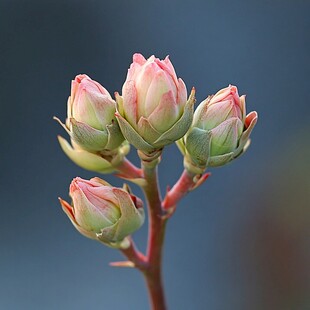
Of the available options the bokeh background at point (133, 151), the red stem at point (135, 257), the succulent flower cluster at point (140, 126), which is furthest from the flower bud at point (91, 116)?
the bokeh background at point (133, 151)

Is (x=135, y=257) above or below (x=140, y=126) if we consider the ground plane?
below

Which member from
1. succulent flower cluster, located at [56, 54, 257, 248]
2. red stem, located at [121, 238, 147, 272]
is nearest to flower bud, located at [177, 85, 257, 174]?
succulent flower cluster, located at [56, 54, 257, 248]

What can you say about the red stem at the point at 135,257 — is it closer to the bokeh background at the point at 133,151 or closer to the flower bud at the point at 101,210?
the flower bud at the point at 101,210

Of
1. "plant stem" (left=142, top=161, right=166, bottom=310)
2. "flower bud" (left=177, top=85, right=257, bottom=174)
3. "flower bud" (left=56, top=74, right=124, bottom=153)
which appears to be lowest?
"plant stem" (left=142, top=161, right=166, bottom=310)

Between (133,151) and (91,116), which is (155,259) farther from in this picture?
(133,151)

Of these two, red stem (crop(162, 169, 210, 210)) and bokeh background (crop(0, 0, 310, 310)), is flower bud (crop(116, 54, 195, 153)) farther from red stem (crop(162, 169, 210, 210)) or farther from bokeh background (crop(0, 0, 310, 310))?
bokeh background (crop(0, 0, 310, 310))

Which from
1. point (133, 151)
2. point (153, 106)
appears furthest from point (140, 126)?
point (133, 151)
